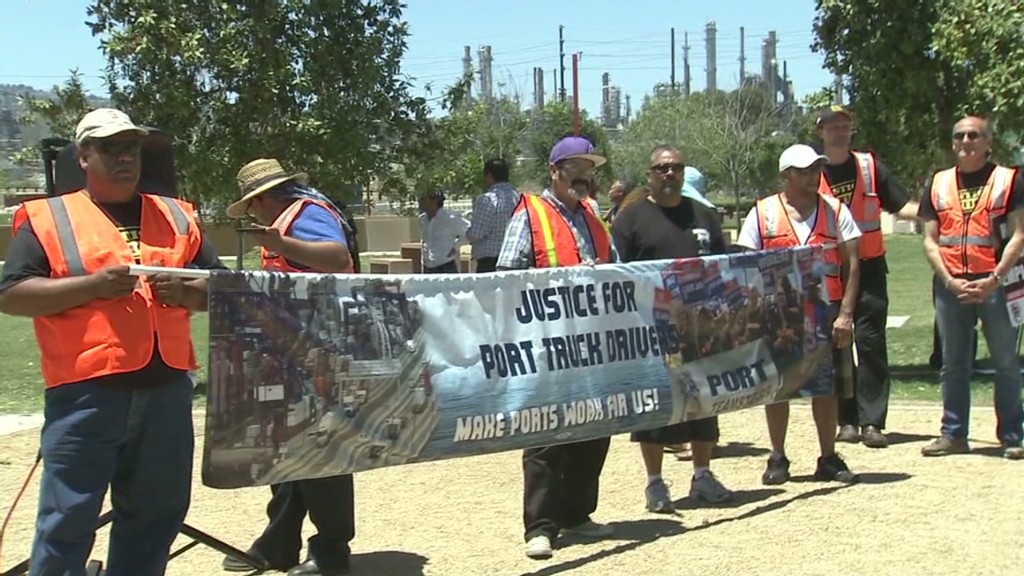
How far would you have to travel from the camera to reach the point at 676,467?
8.20 m

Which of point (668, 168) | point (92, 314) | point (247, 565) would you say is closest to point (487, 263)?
point (668, 168)

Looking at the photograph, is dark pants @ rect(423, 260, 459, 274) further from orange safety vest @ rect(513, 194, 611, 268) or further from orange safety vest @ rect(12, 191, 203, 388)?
orange safety vest @ rect(12, 191, 203, 388)

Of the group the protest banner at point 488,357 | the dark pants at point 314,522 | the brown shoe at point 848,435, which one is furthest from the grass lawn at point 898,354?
A: the dark pants at point 314,522

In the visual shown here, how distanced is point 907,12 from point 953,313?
12.6 feet

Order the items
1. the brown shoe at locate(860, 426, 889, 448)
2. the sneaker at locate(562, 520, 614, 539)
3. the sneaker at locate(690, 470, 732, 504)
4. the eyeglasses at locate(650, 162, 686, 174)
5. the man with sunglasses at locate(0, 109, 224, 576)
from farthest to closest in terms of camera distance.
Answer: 1. the brown shoe at locate(860, 426, 889, 448)
2. the sneaker at locate(690, 470, 732, 504)
3. the eyeglasses at locate(650, 162, 686, 174)
4. the sneaker at locate(562, 520, 614, 539)
5. the man with sunglasses at locate(0, 109, 224, 576)

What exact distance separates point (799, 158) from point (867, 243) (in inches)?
56.7

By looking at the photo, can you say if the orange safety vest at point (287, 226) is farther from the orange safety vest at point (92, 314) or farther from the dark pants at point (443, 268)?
the dark pants at point (443, 268)

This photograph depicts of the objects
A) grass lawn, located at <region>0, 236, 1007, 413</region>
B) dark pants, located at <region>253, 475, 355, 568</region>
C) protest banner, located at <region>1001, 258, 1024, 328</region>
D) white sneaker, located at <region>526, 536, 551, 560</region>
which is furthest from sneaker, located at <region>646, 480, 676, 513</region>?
grass lawn, located at <region>0, 236, 1007, 413</region>

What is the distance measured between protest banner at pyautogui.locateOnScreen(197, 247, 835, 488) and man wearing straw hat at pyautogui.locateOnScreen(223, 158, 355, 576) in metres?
0.33

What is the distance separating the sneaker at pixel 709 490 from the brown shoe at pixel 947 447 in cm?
169

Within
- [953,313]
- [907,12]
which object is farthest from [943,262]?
[907,12]

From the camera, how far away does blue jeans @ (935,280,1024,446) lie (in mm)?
7867

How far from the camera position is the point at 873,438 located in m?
8.30

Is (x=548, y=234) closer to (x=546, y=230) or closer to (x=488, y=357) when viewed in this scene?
(x=546, y=230)
